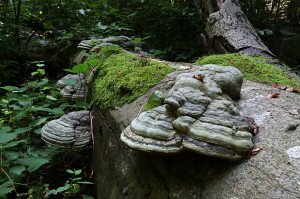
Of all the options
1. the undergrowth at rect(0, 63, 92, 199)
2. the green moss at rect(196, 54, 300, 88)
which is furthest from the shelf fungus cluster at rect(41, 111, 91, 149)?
the green moss at rect(196, 54, 300, 88)

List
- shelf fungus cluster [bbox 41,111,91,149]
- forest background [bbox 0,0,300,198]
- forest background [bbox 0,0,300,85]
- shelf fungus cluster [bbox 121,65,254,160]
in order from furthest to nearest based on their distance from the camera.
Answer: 1. forest background [bbox 0,0,300,85]
2. forest background [bbox 0,0,300,198]
3. shelf fungus cluster [bbox 41,111,91,149]
4. shelf fungus cluster [bbox 121,65,254,160]

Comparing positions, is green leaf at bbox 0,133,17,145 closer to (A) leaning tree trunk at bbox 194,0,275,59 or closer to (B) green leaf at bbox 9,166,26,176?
(B) green leaf at bbox 9,166,26,176

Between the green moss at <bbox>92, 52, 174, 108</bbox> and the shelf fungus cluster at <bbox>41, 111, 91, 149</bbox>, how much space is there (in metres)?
0.28

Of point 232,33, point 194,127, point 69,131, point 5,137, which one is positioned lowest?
point 69,131

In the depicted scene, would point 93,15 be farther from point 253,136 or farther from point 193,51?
point 253,136

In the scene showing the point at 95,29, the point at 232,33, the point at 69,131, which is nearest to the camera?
the point at 69,131

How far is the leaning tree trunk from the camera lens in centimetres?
488

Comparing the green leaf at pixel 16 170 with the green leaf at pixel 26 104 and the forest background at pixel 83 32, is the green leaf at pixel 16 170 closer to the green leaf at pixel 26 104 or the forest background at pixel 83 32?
the green leaf at pixel 26 104

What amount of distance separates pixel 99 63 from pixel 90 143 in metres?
1.24

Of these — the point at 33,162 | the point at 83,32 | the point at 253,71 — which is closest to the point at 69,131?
the point at 33,162

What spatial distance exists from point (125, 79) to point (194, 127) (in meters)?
1.59

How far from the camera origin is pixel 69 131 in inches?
119

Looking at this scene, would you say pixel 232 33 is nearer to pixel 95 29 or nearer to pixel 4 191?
pixel 95 29

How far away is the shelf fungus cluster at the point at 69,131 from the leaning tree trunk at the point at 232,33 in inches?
109
